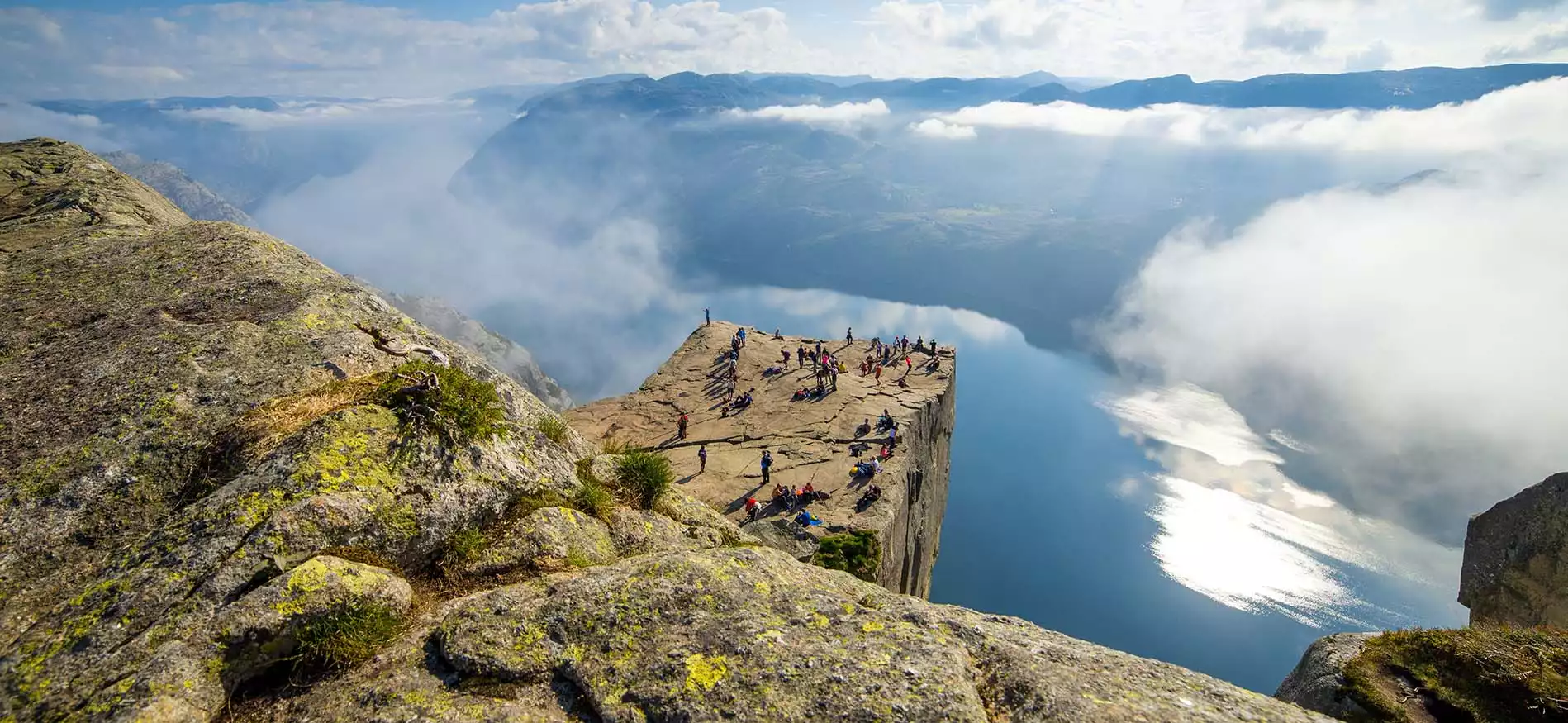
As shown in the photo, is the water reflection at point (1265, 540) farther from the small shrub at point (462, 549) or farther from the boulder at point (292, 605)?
the boulder at point (292, 605)

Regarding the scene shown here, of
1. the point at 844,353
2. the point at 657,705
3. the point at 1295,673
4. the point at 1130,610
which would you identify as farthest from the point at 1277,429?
the point at 657,705

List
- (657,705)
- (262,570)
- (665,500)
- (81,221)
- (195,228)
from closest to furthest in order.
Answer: (657,705) → (262,570) → (665,500) → (195,228) → (81,221)

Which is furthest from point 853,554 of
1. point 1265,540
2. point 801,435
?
point 1265,540

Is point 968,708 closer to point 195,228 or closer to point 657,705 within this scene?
point 657,705

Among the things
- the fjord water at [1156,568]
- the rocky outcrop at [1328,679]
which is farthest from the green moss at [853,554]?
the fjord water at [1156,568]

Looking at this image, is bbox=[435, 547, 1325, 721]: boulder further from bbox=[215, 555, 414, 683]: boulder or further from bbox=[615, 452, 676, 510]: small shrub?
bbox=[615, 452, 676, 510]: small shrub

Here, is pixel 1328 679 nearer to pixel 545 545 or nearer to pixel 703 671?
pixel 703 671
